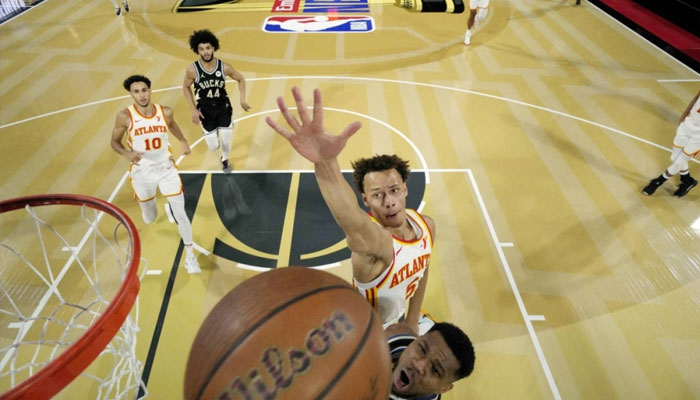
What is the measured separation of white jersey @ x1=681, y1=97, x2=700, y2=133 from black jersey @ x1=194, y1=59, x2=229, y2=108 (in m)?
5.58

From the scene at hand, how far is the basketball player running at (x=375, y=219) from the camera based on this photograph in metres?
1.62

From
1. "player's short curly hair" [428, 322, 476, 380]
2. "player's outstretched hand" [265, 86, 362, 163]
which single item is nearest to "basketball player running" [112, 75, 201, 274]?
"player's outstretched hand" [265, 86, 362, 163]

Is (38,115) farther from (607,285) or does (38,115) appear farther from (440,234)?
(607,285)

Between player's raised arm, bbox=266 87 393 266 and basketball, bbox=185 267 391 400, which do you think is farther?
player's raised arm, bbox=266 87 393 266

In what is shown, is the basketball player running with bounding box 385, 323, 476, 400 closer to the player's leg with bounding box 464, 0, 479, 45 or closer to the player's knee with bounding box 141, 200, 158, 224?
the player's knee with bounding box 141, 200, 158, 224

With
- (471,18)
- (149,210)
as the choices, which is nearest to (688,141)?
(471,18)

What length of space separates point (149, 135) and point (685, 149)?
6.01m

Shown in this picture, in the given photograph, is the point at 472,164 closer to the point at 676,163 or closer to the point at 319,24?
the point at 676,163

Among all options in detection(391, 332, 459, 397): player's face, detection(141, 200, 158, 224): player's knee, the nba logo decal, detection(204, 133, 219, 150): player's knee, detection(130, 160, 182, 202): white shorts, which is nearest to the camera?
detection(391, 332, 459, 397): player's face

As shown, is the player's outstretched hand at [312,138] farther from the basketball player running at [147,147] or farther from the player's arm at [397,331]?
the basketball player running at [147,147]

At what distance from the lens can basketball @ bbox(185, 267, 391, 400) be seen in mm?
1213

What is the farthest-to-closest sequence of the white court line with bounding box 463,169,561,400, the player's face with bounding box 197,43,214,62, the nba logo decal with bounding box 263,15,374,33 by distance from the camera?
the nba logo decal with bounding box 263,15,374,33 < the player's face with bounding box 197,43,214,62 < the white court line with bounding box 463,169,561,400

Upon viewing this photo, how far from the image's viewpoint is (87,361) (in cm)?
164

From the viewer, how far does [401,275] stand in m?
2.29
